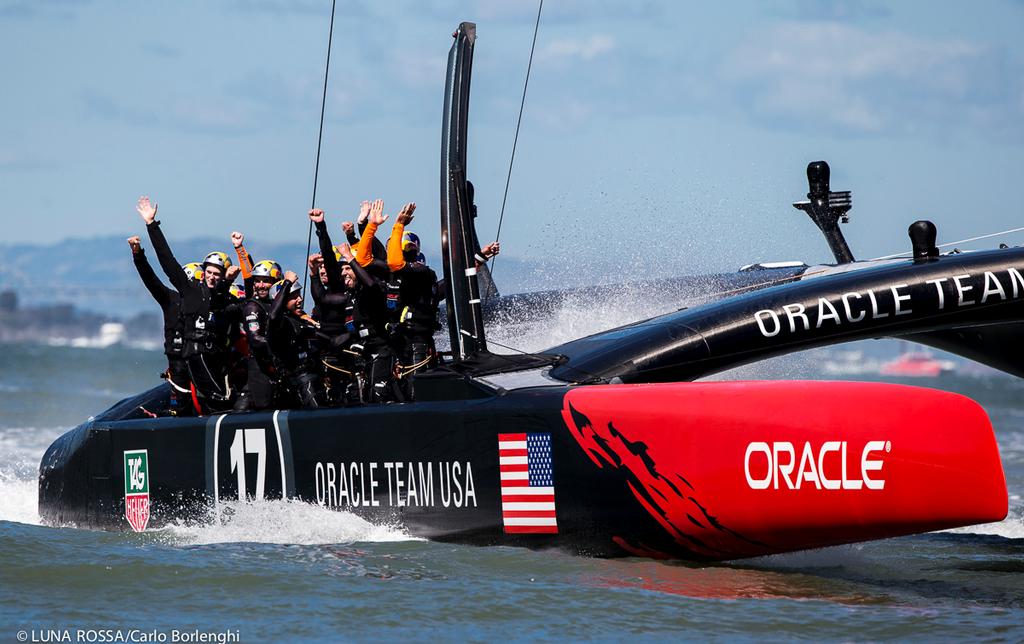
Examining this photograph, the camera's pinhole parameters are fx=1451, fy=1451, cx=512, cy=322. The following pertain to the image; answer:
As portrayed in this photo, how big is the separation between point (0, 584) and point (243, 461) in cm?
169

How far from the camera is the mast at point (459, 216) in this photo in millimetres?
7582

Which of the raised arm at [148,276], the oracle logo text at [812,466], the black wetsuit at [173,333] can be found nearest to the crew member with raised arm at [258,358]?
the black wetsuit at [173,333]

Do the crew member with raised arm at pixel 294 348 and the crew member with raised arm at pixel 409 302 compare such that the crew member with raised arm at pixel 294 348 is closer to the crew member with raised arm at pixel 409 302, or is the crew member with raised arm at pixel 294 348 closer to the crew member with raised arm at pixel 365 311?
the crew member with raised arm at pixel 365 311

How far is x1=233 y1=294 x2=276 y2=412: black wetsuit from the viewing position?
27.7 feet

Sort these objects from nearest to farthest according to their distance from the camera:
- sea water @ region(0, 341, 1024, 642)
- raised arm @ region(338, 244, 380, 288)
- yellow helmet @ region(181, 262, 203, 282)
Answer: sea water @ region(0, 341, 1024, 642)
raised arm @ region(338, 244, 380, 288)
yellow helmet @ region(181, 262, 203, 282)

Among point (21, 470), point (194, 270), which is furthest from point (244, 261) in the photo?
point (21, 470)

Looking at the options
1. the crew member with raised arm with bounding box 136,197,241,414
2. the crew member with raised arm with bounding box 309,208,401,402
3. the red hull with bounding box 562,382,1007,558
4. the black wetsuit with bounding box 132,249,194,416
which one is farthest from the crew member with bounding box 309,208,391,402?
the red hull with bounding box 562,382,1007,558

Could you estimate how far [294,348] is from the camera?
866 centimetres

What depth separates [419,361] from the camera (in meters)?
8.05

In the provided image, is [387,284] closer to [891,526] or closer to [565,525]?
[565,525]

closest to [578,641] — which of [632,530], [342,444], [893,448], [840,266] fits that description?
[632,530]

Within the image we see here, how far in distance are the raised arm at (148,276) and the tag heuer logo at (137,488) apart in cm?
94

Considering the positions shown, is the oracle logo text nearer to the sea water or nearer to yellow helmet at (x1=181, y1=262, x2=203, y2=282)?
the sea water

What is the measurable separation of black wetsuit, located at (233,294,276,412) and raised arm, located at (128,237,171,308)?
68 cm
